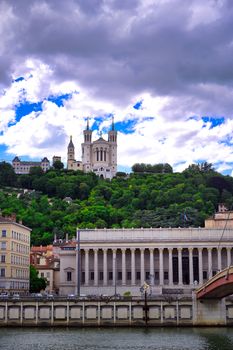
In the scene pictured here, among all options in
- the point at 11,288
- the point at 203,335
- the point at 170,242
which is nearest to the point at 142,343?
the point at 203,335

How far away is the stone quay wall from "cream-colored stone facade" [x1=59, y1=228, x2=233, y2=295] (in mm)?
45032

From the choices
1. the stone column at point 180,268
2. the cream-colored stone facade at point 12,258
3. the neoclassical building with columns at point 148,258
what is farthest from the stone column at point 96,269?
the stone column at point 180,268

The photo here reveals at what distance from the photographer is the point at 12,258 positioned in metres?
129

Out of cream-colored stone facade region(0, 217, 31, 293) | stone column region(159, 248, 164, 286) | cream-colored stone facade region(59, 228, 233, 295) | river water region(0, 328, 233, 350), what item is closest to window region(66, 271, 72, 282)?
cream-colored stone facade region(59, 228, 233, 295)

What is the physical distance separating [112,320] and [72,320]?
533cm

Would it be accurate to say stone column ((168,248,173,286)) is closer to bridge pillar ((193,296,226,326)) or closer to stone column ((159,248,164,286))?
stone column ((159,248,164,286))

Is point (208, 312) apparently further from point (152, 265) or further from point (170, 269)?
point (152, 265)

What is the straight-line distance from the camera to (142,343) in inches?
2822

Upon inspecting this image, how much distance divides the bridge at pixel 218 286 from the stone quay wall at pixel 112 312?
1.86 m

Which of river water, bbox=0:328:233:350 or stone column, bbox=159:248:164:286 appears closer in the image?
river water, bbox=0:328:233:350

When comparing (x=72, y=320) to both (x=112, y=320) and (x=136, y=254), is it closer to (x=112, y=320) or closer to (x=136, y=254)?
(x=112, y=320)

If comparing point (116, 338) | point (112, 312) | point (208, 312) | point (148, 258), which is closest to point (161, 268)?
point (148, 258)

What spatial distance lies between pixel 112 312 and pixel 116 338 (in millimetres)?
17141

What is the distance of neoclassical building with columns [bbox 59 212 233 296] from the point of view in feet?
462
